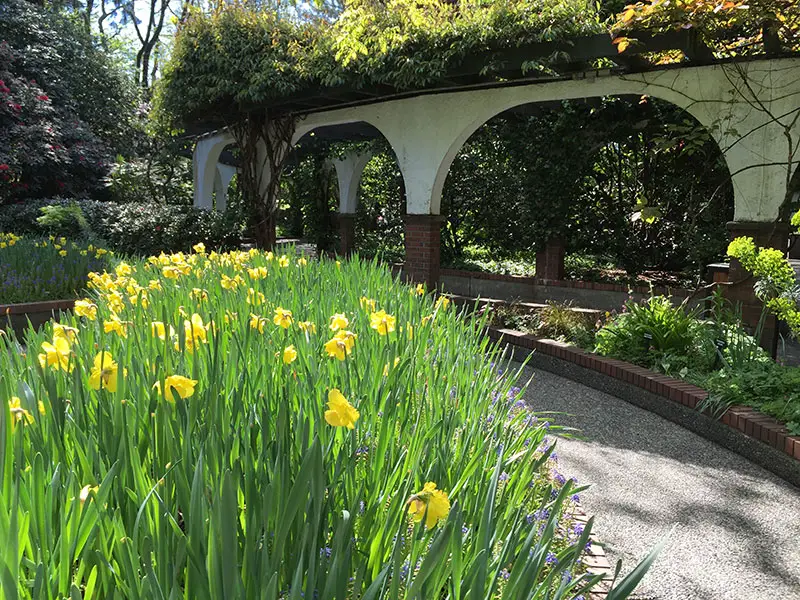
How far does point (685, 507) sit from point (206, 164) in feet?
36.1

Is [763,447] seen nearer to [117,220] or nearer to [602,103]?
[602,103]

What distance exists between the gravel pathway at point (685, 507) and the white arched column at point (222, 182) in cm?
1256

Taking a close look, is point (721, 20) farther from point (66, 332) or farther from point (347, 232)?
point (347, 232)

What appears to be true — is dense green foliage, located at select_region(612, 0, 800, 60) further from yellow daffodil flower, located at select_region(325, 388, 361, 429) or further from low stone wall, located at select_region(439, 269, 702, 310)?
yellow daffodil flower, located at select_region(325, 388, 361, 429)

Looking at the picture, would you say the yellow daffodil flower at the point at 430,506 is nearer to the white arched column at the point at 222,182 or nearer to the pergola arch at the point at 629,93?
the pergola arch at the point at 629,93

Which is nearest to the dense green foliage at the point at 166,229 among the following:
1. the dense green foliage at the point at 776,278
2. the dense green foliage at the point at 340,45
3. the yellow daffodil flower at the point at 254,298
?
the dense green foliage at the point at 340,45

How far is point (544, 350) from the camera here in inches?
236

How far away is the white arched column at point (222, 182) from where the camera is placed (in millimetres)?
15531

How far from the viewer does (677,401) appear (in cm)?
445

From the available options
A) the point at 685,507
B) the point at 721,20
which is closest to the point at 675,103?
the point at 721,20

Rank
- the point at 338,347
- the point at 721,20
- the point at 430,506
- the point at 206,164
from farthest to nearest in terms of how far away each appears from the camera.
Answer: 1. the point at 206,164
2. the point at 721,20
3. the point at 338,347
4. the point at 430,506

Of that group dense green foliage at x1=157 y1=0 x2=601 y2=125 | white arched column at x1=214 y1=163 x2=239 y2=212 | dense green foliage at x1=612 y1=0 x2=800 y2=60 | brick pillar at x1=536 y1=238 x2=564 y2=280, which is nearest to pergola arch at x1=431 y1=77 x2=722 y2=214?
dense green foliage at x1=612 y1=0 x2=800 y2=60

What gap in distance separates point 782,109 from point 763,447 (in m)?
3.39

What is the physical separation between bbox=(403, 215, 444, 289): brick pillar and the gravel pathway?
362 cm
